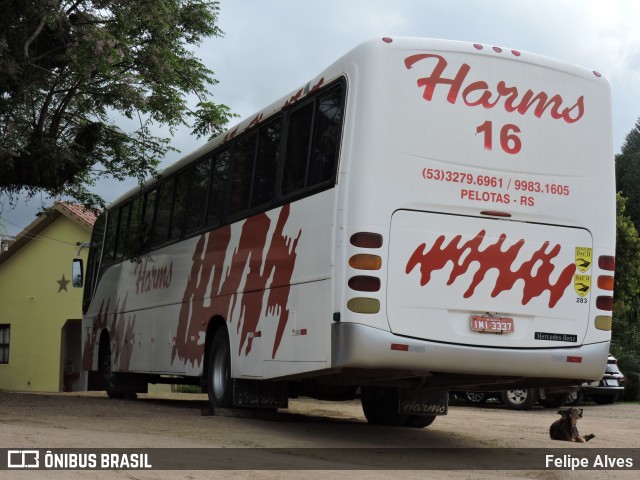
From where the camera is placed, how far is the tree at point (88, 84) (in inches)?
647

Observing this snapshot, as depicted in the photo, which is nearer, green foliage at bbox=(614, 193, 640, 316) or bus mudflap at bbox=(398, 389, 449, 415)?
bus mudflap at bbox=(398, 389, 449, 415)

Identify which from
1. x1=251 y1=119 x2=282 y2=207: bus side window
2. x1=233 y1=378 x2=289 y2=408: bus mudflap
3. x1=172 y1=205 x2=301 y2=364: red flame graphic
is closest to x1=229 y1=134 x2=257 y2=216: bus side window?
x1=251 y1=119 x2=282 y2=207: bus side window

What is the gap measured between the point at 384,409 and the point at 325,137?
4.97 meters

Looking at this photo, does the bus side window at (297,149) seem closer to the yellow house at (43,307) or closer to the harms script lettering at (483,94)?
the harms script lettering at (483,94)

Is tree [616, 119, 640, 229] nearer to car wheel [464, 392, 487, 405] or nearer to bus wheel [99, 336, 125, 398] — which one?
car wheel [464, 392, 487, 405]

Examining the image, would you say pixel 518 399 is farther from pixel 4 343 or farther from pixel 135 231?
pixel 4 343

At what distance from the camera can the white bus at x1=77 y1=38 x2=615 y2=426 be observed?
10180mm

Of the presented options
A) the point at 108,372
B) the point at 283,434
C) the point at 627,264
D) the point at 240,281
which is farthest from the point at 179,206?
the point at 627,264

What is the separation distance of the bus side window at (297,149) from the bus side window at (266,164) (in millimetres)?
351

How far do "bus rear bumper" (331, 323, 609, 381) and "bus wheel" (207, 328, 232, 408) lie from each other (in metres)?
3.44

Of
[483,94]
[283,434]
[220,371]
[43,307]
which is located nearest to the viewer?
[483,94]

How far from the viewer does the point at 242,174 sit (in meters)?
13.4

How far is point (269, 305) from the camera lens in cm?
1205

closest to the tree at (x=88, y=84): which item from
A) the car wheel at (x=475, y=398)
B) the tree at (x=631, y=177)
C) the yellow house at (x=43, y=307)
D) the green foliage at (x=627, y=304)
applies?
the car wheel at (x=475, y=398)
